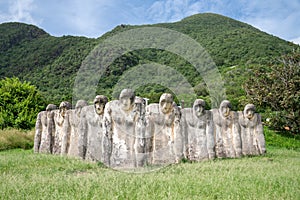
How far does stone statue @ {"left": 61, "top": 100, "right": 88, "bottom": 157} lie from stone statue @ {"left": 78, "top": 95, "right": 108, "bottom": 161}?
0.70 metres

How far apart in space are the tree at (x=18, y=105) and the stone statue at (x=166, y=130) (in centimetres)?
1112

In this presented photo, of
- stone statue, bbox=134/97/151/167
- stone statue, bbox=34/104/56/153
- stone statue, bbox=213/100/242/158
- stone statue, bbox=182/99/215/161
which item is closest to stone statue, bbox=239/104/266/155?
stone statue, bbox=213/100/242/158

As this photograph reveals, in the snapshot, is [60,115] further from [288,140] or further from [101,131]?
[288,140]

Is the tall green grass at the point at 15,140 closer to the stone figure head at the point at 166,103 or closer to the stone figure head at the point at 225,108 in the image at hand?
the stone figure head at the point at 166,103

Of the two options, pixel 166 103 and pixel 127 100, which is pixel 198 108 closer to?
pixel 166 103

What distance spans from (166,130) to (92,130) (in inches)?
82.3

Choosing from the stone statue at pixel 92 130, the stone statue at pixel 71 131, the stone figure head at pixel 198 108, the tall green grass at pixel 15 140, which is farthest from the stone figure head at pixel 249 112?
the tall green grass at pixel 15 140

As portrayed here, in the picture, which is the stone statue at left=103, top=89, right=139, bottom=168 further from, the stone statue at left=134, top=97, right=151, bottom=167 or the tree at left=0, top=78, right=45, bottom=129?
the tree at left=0, top=78, right=45, bottom=129

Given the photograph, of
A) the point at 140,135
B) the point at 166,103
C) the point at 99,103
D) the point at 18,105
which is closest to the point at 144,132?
the point at 140,135

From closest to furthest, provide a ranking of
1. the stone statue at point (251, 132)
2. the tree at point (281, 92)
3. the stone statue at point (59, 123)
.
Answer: the stone statue at point (251, 132) → the stone statue at point (59, 123) → the tree at point (281, 92)

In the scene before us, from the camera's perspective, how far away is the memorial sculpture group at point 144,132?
314 inches

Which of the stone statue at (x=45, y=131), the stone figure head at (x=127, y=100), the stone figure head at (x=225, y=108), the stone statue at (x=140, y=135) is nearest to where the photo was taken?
the stone statue at (x=140, y=135)

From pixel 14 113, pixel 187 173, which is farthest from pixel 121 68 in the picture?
pixel 187 173

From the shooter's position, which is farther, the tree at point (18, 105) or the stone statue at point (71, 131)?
the tree at point (18, 105)
